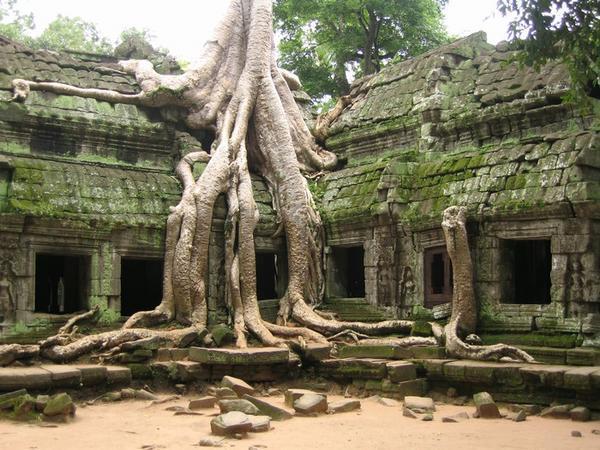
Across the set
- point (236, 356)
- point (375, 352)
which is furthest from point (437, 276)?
point (236, 356)

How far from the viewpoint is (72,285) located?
12.9 metres

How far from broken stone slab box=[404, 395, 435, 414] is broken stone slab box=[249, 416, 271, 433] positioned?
5.73ft

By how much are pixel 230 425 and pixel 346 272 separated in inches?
264

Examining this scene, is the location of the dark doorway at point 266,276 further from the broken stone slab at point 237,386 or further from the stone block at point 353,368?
the broken stone slab at point 237,386

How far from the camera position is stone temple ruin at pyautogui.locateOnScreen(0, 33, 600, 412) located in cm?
1052

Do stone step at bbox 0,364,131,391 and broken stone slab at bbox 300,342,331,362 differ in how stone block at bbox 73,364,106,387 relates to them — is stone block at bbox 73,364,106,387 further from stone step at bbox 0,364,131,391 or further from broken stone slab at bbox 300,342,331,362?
broken stone slab at bbox 300,342,331,362

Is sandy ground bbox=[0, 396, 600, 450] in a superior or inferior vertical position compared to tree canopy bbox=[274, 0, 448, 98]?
inferior

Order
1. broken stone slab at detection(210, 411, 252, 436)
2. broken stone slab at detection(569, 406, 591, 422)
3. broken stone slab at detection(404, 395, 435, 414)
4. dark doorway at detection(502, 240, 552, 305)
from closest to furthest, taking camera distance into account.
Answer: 1. broken stone slab at detection(210, 411, 252, 436)
2. broken stone slab at detection(569, 406, 591, 422)
3. broken stone slab at detection(404, 395, 435, 414)
4. dark doorway at detection(502, 240, 552, 305)

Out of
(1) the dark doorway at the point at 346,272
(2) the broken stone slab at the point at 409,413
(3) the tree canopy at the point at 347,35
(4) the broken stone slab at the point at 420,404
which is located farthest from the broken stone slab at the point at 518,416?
(3) the tree canopy at the point at 347,35

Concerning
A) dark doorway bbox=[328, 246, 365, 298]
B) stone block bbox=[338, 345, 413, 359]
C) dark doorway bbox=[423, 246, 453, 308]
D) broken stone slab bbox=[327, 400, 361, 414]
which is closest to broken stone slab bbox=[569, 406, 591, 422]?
broken stone slab bbox=[327, 400, 361, 414]

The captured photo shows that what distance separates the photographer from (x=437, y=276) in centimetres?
1234

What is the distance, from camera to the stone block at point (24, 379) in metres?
9.16

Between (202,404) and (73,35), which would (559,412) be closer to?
(202,404)

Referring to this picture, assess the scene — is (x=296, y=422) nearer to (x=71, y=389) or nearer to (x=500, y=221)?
(x=71, y=389)
